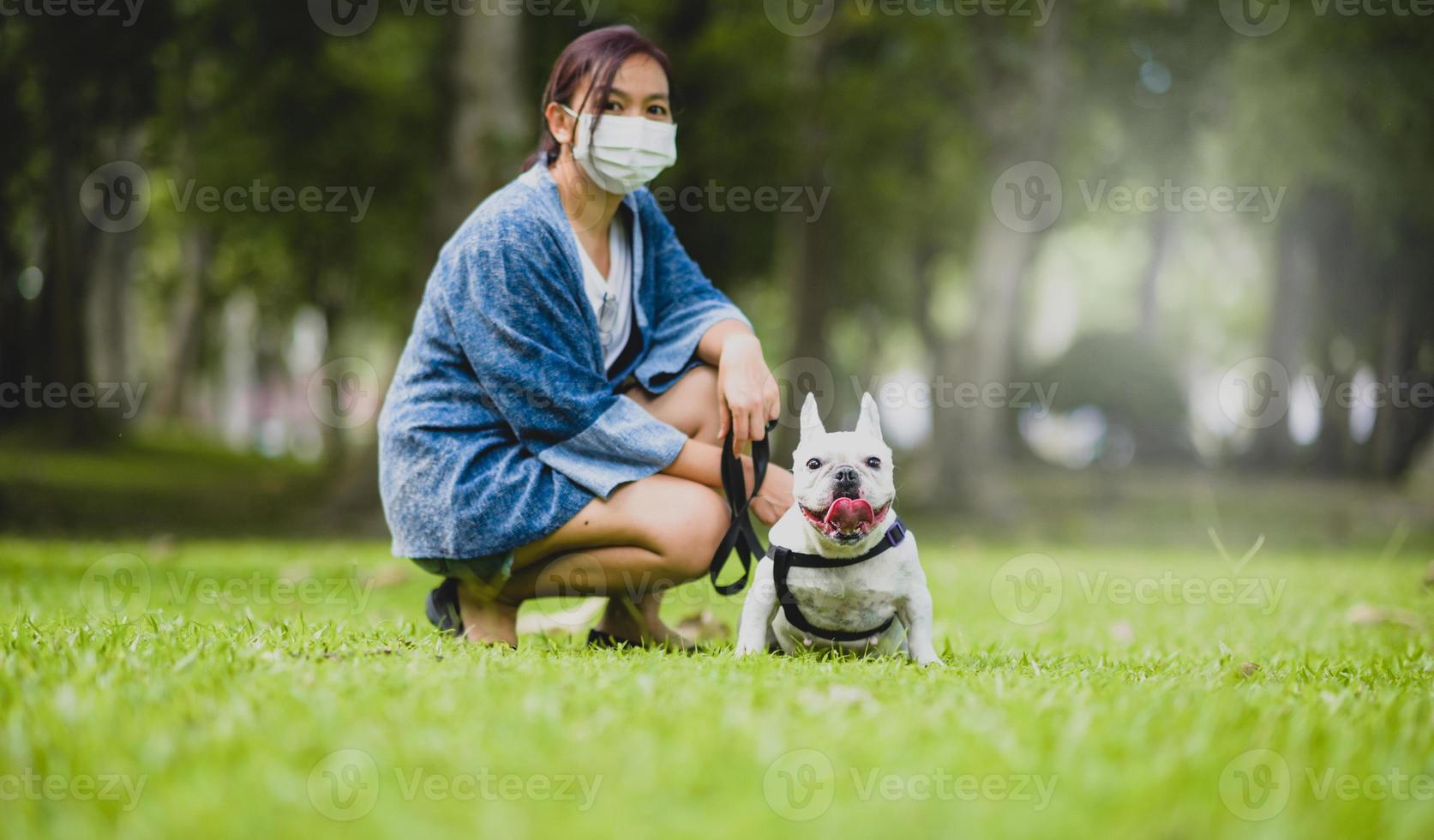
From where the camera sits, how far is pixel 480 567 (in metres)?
3.95

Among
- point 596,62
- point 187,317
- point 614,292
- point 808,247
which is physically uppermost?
point 808,247

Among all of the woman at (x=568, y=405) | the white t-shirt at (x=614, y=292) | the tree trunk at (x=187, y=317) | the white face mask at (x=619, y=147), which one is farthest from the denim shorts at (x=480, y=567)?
the tree trunk at (x=187, y=317)

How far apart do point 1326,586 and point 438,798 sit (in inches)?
292

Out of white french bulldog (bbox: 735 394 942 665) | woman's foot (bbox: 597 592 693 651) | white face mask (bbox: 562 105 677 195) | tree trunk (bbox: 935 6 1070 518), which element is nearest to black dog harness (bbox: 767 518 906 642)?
white french bulldog (bbox: 735 394 942 665)

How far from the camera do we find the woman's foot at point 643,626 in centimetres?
418

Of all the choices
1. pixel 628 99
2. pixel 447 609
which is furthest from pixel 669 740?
pixel 628 99

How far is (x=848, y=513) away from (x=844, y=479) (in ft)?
0.38

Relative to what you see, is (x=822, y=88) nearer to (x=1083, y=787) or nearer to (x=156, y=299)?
(x=1083, y=787)

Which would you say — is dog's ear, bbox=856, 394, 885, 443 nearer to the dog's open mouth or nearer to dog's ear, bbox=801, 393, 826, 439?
dog's ear, bbox=801, 393, 826, 439

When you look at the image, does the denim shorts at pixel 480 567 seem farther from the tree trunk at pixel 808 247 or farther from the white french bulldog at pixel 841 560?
the tree trunk at pixel 808 247

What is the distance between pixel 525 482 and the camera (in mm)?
3818

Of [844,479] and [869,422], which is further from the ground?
[869,422]

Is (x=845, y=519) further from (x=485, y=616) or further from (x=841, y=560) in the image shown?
(x=485, y=616)

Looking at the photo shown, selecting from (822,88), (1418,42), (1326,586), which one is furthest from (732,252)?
→ (1326,586)
